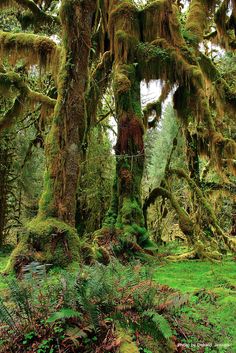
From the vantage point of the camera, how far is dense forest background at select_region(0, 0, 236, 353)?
4.05m

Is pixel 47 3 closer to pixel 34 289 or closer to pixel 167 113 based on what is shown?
pixel 167 113

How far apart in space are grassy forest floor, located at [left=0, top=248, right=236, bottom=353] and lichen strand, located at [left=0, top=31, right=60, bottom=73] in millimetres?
5195

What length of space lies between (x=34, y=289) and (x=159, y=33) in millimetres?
8610

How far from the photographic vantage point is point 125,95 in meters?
10.8

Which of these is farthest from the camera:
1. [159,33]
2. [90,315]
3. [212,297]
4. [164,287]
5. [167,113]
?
[167,113]

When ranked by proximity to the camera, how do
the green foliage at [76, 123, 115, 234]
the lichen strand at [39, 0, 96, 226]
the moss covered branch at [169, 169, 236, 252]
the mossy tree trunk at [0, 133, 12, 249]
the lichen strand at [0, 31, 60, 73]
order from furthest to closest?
the mossy tree trunk at [0, 133, 12, 249], the green foliage at [76, 123, 115, 234], the moss covered branch at [169, 169, 236, 252], the lichen strand at [0, 31, 60, 73], the lichen strand at [39, 0, 96, 226]

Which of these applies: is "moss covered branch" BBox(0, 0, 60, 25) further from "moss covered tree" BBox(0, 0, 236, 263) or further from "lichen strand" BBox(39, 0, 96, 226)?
"lichen strand" BBox(39, 0, 96, 226)

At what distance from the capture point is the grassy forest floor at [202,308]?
4254mm

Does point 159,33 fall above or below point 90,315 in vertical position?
→ above

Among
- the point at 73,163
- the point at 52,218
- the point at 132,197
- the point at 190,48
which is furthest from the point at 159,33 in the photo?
the point at 52,218

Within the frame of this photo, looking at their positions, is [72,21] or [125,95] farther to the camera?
[125,95]

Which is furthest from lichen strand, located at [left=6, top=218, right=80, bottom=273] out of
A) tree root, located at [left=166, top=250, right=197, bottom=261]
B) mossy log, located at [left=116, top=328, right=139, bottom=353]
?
tree root, located at [left=166, top=250, right=197, bottom=261]

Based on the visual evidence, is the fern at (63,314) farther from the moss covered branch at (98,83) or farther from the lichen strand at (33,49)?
the moss covered branch at (98,83)

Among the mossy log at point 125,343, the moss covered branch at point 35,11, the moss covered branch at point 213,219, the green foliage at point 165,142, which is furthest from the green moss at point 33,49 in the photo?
the mossy log at point 125,343
